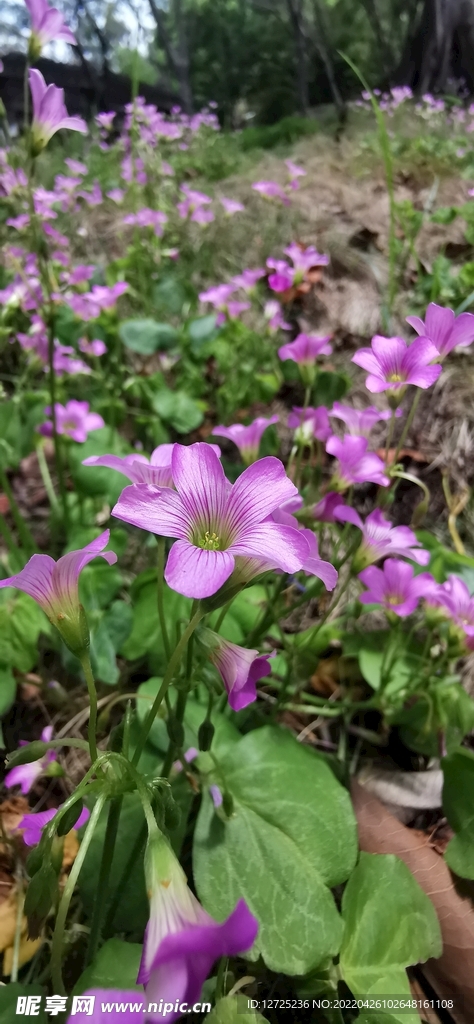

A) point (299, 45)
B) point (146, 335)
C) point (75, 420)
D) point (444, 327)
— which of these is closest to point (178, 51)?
point (299, 45)

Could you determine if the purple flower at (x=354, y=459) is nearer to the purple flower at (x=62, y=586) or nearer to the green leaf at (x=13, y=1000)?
the purple flower at (x=62, y=586)

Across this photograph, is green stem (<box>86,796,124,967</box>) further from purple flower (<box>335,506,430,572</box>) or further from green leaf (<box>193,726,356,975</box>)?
purple flower (<box>335,506,430,572</box>)

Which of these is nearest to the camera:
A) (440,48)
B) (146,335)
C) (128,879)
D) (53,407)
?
(128,879)

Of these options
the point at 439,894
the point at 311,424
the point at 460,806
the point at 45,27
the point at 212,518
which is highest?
the point at 45,27

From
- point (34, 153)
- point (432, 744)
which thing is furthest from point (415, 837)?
point (34, 153)

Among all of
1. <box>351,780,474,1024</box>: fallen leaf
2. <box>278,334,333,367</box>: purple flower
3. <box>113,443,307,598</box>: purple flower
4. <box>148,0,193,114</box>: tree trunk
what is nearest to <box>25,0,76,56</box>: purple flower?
<box>278,334,333,367</box>: purple flower

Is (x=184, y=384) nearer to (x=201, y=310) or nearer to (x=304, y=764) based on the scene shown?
(x=201, y=310)

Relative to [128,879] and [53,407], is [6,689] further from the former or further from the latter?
[53,407]

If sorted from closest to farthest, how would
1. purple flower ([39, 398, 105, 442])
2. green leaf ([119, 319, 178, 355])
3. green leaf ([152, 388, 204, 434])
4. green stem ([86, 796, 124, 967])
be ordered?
green stem ([86, 796, 124, 967]), purple flower ([39, 398, 105, 442]), green leaf ([152, 388, 204, 434]), green leaf ([119, 319, 178, 355])
